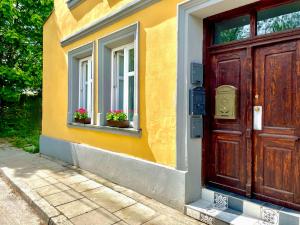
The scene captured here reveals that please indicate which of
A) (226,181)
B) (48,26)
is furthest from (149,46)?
(48,26)

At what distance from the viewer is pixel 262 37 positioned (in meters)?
3.39

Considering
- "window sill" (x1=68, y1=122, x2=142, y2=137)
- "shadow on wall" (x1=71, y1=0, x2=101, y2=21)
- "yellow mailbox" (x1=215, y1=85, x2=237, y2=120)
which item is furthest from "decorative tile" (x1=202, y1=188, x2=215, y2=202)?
"shadow on wall" (x1=71, y1=0, x2=101, y2=21)

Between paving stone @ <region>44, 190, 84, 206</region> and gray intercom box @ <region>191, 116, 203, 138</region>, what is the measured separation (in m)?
2.22

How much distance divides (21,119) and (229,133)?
13.2m

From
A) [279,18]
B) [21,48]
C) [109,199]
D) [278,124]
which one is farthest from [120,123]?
[21,48]

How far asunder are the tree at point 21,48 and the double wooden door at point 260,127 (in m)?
11.6

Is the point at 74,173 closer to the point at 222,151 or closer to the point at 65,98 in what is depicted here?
the point at 65,98

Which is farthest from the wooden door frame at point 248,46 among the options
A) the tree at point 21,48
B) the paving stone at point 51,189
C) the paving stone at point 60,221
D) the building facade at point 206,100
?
the tree at point 21,48

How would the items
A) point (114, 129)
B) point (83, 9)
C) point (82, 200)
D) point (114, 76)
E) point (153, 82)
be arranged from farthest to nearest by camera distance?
point (83, 9) → point (114, 76) → point (114, 129) → point (153, 82) → point (82, 200)

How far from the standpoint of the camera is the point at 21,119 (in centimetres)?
1415

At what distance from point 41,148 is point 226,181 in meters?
6.57

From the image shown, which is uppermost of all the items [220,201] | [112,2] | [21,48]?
[21,48]

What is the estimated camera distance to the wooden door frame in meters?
3.31

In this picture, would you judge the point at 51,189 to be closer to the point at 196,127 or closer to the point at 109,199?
the point at 109,199
